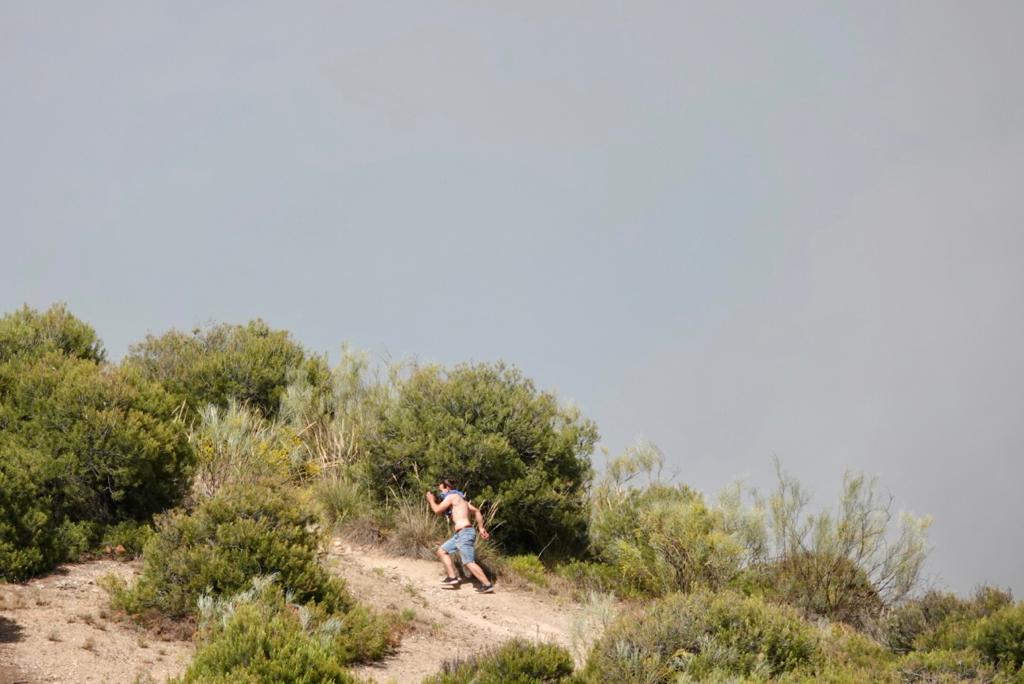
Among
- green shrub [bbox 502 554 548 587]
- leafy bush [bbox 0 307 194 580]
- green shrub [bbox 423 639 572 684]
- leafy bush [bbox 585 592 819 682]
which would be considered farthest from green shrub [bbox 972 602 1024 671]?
leafy bush [bbox 0 307 194 580]

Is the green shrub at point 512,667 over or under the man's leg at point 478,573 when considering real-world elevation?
under

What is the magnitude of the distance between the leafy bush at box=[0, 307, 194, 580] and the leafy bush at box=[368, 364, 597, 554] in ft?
16.1

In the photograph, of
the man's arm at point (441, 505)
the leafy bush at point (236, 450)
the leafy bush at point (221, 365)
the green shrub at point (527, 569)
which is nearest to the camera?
the leafy bush at point (236, 450)

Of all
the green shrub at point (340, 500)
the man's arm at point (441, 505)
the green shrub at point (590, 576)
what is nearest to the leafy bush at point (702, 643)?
the man's arm at point (441, 505)

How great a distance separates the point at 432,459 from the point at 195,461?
4.77 metres

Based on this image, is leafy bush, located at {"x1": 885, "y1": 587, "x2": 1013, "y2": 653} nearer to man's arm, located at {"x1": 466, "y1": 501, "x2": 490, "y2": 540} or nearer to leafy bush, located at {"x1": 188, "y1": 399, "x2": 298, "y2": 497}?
man's arm, located at {"x1": 466, "y1": 501, "x2": 490, "y2": 540}

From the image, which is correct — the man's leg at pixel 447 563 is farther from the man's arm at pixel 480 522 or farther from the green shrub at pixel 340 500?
the green shrub at pixel 340 500

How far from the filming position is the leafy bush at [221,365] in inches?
922

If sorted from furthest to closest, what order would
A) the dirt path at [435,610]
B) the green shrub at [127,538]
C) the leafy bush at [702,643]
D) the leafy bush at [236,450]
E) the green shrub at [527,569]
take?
the green shrub at [527,569] → the leafy bush at [236,450] → the green shrub at [127,538] → the dirt path at [435,610] → the leafy bush at [702,643]

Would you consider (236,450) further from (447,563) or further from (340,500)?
(447,563)

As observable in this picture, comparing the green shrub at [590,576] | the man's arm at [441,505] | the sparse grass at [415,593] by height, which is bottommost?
the sparse grass at [415,593]

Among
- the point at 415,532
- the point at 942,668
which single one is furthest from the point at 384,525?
the point at 942,668

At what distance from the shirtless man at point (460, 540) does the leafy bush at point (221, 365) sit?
22.3 feet

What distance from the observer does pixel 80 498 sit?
14.7 metres
